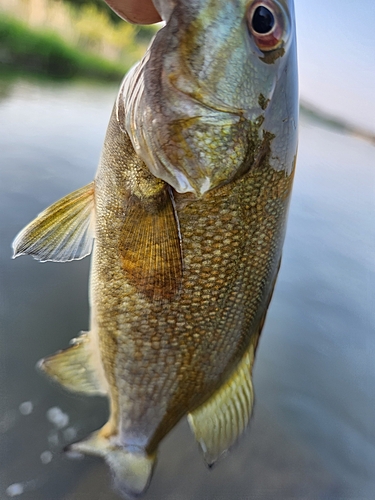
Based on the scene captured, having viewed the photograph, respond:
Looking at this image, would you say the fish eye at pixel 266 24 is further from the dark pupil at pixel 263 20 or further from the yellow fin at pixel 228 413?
the yellow fin at pixel 228 413

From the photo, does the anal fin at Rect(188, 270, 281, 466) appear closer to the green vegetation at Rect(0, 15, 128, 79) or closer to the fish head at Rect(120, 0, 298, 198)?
the fish head at Rect(120, 0, 298, 198)

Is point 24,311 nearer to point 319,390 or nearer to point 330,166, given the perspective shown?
point 319,390

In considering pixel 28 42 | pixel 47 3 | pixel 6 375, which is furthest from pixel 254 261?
pixel 28 42

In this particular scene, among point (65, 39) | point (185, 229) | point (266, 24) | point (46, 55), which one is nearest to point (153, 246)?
point (185, 229)

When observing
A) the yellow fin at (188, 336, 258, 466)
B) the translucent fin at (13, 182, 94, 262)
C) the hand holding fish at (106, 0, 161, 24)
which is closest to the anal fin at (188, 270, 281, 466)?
the yellow fin at (188, 336, 258, 466)

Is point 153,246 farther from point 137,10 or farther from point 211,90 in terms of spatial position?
point 137,10
